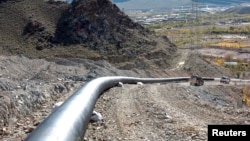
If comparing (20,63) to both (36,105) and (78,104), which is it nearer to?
(36,105)

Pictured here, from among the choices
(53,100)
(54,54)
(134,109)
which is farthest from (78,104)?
(54,54)

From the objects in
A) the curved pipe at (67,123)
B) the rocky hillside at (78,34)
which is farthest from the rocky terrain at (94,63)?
the curved pipe at (67,123)

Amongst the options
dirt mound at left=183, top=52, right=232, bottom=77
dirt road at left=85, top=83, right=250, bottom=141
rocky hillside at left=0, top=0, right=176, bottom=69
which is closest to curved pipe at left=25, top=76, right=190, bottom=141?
dirt road at left=85, top=83, right=250, bottom=141

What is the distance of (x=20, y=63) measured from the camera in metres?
48.7

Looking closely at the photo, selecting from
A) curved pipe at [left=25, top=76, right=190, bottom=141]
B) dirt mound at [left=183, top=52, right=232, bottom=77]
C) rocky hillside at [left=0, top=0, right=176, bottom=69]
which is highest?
curved pipe at [left=25, top=76, right=190, bottom=141]

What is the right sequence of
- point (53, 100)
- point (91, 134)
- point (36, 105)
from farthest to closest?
point (53, 100)
point (36, 105)
point (91, 134)

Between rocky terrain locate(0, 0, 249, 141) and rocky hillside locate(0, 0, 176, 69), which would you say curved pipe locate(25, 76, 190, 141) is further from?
rocky hillside locate(0, 0, 176, 69)

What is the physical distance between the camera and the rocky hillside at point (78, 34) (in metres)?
65.0

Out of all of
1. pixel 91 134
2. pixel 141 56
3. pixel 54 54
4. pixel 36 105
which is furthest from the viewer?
pixel 141 56

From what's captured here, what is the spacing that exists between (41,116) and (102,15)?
53.8 metres

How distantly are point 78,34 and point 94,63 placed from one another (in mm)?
12823

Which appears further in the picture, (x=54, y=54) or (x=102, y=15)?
(x=102, y=15)

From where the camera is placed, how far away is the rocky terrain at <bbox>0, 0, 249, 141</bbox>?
20.2 meters

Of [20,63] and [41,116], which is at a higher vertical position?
[41,116]
